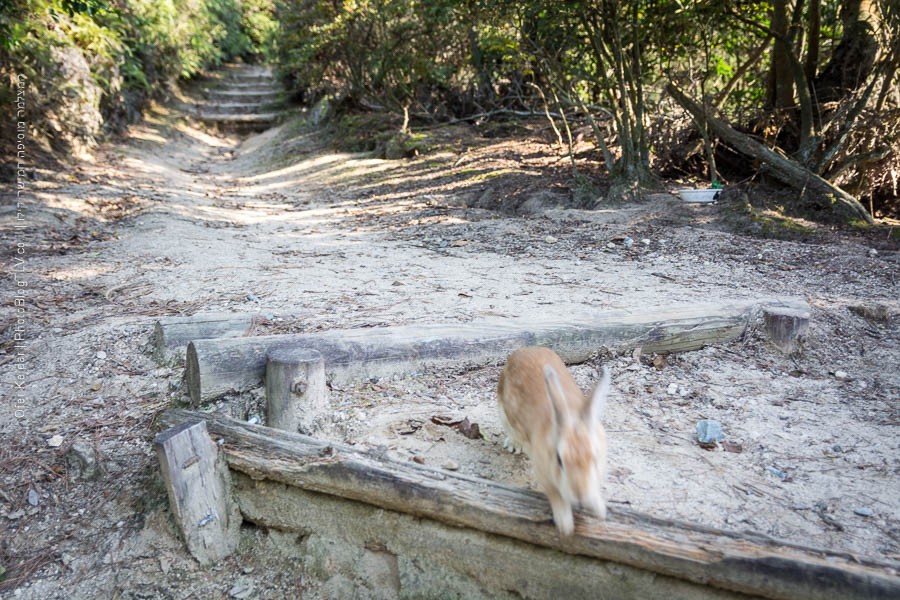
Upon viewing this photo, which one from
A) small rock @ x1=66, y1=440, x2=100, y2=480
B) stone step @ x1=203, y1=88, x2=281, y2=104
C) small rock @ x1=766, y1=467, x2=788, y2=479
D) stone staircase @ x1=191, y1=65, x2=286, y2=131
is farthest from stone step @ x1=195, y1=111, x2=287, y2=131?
small rock @ x1=766, y1=467, x2=788, y2=479

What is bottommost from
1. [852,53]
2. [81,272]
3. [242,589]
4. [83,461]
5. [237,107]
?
[242,589]

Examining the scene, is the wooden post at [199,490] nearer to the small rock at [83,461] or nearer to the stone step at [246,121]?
the small rock at [83,461]

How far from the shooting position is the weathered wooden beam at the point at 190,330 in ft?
13.7

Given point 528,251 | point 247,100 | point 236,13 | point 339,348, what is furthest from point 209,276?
point 236,13

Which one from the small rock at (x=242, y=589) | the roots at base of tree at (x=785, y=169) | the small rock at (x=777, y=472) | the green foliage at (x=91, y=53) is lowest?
the small rock at (x=242, y=589)

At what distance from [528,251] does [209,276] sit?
345cm

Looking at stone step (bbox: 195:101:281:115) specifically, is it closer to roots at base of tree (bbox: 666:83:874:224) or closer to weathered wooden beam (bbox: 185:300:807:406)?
roots at base of tree (bbox: 666:83:874:224)

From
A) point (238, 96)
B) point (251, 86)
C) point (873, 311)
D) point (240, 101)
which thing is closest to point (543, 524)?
point (873, 311)

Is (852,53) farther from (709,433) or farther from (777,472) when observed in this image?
(777,472)

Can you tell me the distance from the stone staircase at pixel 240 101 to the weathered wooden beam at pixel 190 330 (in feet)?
59.7

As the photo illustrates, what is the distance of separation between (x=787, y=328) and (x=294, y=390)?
3283 millimetres

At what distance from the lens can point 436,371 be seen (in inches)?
161

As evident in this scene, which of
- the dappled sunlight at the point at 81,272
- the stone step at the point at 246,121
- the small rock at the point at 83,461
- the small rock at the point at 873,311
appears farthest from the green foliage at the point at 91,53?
the small rock at the point at 873,311

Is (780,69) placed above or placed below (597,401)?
above
